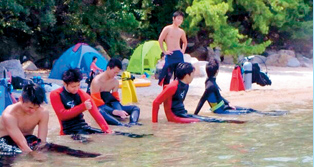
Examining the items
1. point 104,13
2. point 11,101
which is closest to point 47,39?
point 104,13

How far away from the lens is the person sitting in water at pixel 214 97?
28.1 feet

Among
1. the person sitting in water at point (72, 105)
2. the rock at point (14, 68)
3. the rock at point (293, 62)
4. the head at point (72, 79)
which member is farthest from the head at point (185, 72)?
the rock at point (293, 62)

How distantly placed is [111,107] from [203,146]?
2.03m

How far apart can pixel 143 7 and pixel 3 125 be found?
43.6 ft

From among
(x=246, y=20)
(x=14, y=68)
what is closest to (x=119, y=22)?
(x=14, y=68)

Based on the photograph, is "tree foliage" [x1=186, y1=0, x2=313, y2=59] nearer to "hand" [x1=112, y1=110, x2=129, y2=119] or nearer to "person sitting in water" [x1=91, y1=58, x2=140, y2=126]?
"person sitting in water" [x1=91, y1=58, x2=140, y2=126]

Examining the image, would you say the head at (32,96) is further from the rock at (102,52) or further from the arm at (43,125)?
the rock at (102,52)

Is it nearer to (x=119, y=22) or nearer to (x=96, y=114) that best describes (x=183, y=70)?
(x=96, y=114)

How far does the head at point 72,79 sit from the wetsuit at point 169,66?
324 cm

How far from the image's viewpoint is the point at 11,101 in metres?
8.05

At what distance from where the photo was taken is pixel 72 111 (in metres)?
6.53

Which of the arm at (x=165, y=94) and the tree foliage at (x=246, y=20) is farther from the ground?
the tree foliage at (x=246, y=20)

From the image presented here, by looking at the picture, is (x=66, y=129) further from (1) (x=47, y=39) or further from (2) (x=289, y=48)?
(2) (x=289, y=48)

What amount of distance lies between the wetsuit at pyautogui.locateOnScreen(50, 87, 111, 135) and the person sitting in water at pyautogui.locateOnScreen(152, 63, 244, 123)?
1.32m
